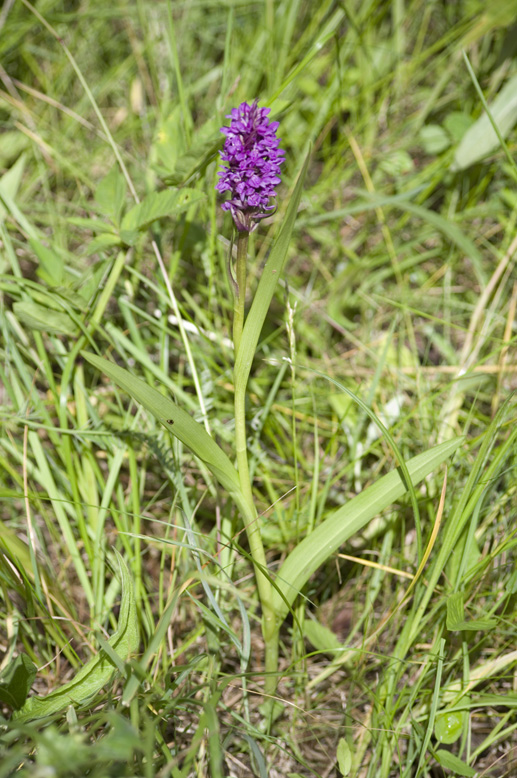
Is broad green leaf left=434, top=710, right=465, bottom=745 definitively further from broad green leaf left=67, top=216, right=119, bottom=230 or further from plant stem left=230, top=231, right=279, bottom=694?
broad green leaf left=67, top=216, right=119, bottom=230

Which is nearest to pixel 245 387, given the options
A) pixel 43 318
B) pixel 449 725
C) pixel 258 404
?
pixel 258 404

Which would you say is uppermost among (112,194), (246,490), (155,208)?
(112,194)

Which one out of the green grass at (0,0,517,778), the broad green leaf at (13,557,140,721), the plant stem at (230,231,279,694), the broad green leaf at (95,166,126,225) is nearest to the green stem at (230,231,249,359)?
the plant stem at (230,231,279,694)

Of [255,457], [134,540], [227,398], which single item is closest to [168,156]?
[227,398]

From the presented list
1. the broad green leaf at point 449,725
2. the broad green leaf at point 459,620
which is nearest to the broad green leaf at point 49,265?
the broad green leaf at point 459,620

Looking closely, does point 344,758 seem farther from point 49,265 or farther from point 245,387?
point 49,265

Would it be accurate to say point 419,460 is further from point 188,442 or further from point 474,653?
point 474,653
